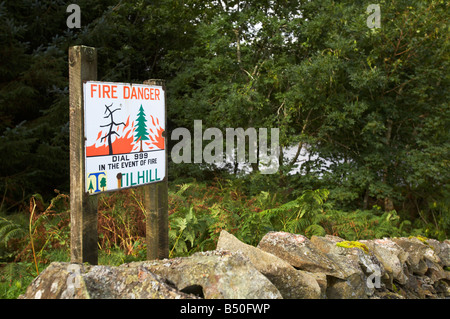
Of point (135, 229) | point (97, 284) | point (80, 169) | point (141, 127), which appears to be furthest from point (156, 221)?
point (97, 284)

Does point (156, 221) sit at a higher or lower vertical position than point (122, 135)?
lower

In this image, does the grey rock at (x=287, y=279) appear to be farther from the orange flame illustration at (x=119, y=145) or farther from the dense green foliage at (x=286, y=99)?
the dense green foliage at (x=286, y=99)

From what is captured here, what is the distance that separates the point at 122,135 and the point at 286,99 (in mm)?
6270

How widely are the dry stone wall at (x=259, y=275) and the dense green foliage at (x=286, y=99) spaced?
4.47ft

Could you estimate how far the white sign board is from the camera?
3.29 meters

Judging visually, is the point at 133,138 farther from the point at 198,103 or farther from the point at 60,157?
the point at 198,103

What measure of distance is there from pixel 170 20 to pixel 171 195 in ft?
23.4

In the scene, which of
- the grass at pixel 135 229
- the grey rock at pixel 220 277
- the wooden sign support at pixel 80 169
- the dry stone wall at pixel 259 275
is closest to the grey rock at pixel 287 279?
the dry stone wall at pixel 259 275

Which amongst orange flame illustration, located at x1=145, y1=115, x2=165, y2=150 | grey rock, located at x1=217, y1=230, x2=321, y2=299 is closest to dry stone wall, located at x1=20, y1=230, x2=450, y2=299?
grey rock, located at x1=217, y1=230, x2=321, y2=299

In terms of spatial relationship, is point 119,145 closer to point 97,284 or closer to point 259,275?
Result: point 97,284

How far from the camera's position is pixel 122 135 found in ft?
11.8

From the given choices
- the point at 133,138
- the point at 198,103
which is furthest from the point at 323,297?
the point at 198,103

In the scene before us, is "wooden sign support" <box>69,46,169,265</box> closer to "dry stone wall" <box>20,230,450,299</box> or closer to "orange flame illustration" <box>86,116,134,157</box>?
"orange flame illustration" <box>86,116,134,157</box>

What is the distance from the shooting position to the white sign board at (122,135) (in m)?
3.29
